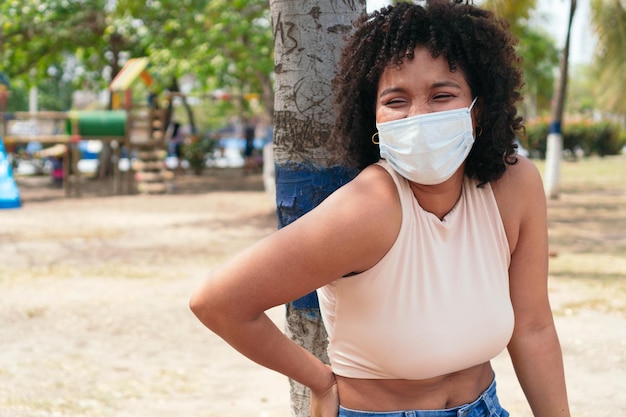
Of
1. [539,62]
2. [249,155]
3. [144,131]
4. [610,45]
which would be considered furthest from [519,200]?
[539,62]

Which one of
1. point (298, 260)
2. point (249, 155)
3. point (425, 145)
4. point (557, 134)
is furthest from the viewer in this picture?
point (249, 155)

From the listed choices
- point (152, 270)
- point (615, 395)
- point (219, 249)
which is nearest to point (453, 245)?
point (615, 395)

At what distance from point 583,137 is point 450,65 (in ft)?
104

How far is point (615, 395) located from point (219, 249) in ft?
20.3

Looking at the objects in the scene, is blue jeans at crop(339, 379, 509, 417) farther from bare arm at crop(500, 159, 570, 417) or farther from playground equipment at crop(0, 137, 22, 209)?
playground equipment at crop(0, 137, 22, 209)

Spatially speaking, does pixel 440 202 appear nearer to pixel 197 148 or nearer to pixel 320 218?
pixel 320 218

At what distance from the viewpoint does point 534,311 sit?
188cm

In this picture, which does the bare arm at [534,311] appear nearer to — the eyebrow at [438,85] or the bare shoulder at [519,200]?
the bare shoulder at [519,200]

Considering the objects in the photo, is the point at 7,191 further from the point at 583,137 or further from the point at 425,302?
the point at 583,137

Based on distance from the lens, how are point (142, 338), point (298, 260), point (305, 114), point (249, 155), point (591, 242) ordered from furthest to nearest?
point (249, 155), point (591, 242), point (142, 338), point (305, 114), point (298, 260)

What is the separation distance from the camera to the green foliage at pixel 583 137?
101 feet

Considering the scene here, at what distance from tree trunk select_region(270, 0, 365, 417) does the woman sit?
0.53 meters

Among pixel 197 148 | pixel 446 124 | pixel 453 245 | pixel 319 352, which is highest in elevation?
pixel 446 124

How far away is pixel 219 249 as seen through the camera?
9.92m
